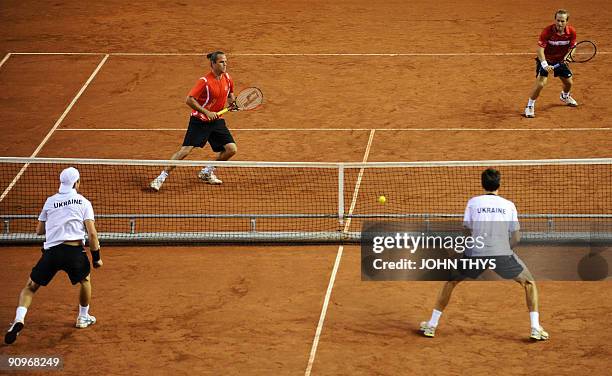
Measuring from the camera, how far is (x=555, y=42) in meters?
18.0

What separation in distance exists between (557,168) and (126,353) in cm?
780

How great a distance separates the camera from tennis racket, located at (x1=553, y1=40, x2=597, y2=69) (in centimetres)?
1794

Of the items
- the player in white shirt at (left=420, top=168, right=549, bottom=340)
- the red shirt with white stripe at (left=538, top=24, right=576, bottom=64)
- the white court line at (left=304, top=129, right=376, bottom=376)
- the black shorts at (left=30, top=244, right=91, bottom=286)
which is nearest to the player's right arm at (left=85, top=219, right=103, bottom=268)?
the black shorts at (left=30, top=244, right=91, bottom=286)

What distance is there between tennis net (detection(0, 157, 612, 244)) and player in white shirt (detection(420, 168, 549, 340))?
9.09ft

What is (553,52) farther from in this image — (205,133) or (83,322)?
(83,322)

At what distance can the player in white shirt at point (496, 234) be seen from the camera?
11031mm

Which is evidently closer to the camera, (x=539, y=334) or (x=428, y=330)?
(x=539, y=334)

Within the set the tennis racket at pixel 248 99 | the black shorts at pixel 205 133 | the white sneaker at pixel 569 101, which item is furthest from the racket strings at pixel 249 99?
the white sneaker at pixel 569 101

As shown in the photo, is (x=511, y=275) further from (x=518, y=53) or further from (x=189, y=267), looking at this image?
(x=518, y=53)

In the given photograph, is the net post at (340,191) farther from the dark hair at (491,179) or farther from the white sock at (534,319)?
the white sock at (534,319)

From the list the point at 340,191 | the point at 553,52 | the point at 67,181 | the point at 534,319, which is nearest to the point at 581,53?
the point at 553,52

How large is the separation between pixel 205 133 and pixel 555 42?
6178 mm

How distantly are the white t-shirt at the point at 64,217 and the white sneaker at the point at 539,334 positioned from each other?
471cm

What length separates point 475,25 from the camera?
23.1 metres
